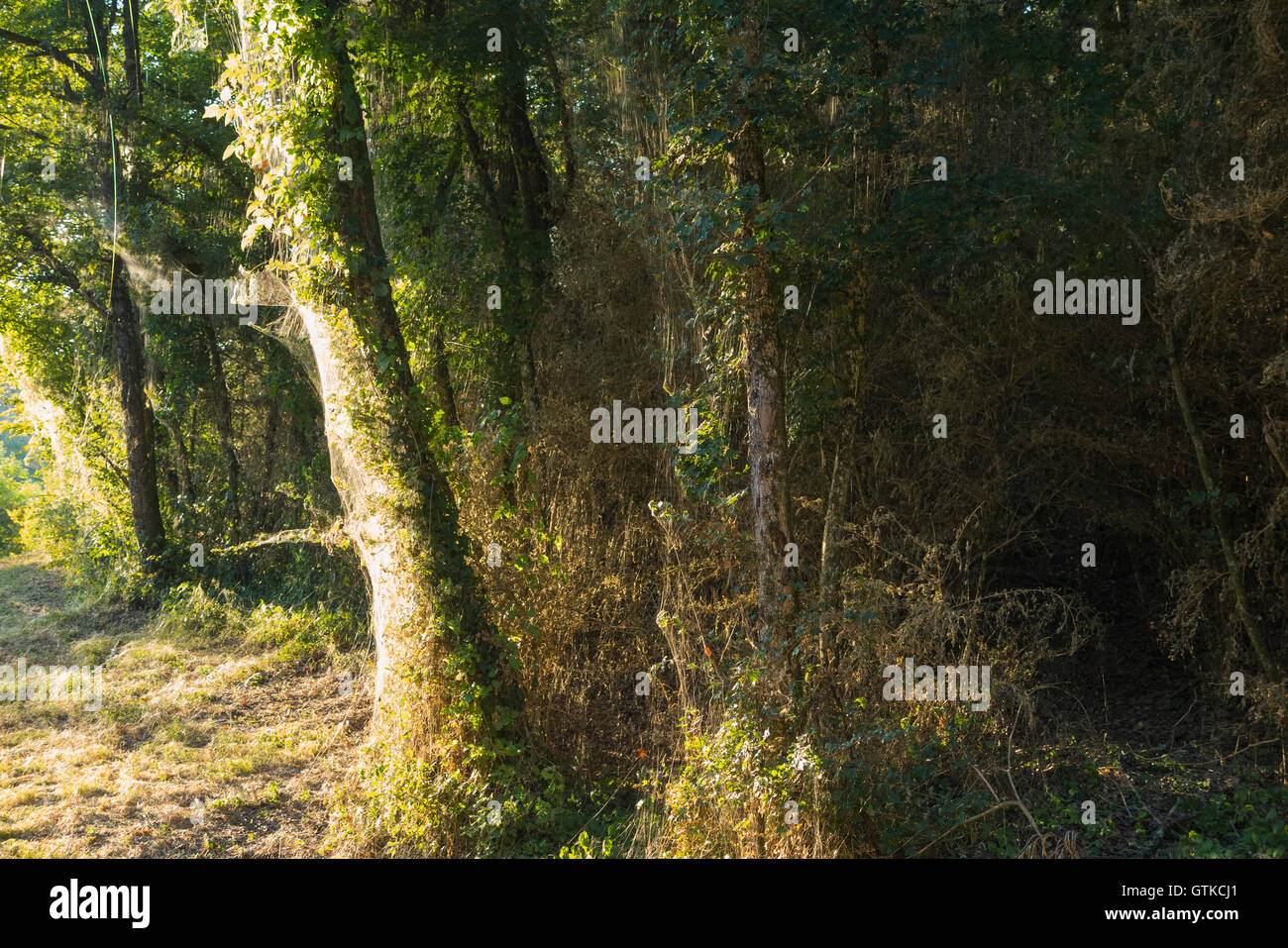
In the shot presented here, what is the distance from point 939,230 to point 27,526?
15.2m

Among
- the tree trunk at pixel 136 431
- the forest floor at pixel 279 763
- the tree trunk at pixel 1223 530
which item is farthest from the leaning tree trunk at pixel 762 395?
the tree trunk at pixel 136 431

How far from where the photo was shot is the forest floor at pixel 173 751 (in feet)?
21.7

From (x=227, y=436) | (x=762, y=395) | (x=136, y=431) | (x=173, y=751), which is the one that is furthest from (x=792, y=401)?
(x=136, y=431)

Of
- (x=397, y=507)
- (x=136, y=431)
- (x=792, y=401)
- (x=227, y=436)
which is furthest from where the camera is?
(x=227, y=436)

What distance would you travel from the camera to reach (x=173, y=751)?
26.3ft

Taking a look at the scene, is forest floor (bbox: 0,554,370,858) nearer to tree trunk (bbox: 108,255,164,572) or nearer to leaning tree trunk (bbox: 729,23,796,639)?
tree trunk (bbox: 108,255,164,572)

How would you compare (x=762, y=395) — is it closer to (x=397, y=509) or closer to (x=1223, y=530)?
(x=397, y=509)

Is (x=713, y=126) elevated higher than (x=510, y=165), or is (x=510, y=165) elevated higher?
(x=510, y=165)

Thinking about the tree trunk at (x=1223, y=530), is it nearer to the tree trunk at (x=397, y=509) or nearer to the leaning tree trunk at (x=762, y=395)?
the leaning tree trunk at (x=762, y=395)

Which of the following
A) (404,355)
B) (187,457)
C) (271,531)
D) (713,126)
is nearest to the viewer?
(713,126)

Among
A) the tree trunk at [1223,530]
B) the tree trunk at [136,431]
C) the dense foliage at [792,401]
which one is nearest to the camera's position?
the dense foliage at [792,401]

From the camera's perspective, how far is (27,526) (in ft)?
52.4

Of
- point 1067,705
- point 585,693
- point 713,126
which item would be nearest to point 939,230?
point 713,126

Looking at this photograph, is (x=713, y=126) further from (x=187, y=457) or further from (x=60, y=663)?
(x=187, y=457)
